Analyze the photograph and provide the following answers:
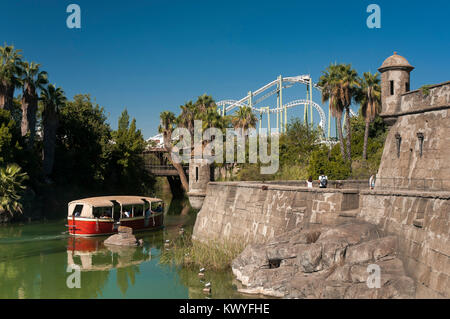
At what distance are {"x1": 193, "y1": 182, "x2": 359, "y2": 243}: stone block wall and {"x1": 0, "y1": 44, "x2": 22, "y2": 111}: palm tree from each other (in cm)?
2444

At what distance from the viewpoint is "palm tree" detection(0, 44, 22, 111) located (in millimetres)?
42406

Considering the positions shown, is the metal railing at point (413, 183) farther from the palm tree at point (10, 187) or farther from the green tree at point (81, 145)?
the green tree at point (81, 145)

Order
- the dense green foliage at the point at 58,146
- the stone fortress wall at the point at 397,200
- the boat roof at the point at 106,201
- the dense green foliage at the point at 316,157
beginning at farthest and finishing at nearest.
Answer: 1. the dense green foliage at the point at 58,146
2. the dense green foliage at the point at 316,157
3. the boat roof at the point at 106,201
4. the stone fortress wall at the point at 397,200

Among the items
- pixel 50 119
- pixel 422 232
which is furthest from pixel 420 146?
pixel 50 119

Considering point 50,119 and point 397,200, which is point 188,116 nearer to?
point 50,119

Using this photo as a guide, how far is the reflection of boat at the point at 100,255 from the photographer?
24.0 m

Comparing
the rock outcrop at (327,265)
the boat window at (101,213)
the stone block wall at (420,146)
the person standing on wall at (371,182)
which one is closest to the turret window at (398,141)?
the stone block wall at (420,146)

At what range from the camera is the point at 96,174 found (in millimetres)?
52281

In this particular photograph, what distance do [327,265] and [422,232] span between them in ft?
11.8

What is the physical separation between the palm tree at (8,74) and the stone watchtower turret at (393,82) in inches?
1352

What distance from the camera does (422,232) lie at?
13070mm
